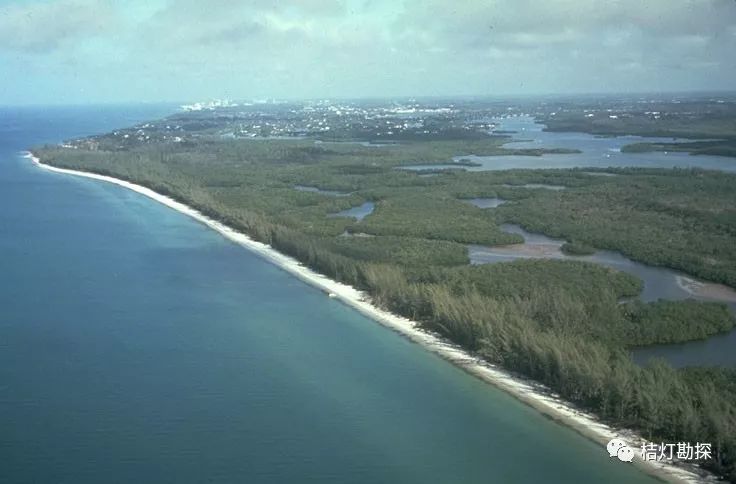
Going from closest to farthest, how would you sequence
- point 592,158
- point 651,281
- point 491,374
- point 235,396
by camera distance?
point 235,396
point 491,374
point 651,281
point 592,158

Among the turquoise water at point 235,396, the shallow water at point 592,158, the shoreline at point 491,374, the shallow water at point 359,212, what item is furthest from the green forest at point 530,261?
the shallow water at point 592,158

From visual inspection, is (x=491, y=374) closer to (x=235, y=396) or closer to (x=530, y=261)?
(x=235, y=396)

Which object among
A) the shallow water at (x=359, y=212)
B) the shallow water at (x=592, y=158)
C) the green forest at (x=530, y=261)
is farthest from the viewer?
the shallow water at (x=592, y=158)

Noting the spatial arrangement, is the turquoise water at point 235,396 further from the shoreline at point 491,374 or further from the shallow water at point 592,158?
the shallow water at point 592,158

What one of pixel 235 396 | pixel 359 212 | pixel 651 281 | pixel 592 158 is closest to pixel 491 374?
pixel 235 396

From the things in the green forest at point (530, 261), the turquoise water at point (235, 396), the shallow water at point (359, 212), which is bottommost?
the turquoise water at point (235, 396)

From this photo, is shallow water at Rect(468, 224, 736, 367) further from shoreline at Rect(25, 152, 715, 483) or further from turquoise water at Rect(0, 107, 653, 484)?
turquoise water at Rect(0, 107, 653, 484)

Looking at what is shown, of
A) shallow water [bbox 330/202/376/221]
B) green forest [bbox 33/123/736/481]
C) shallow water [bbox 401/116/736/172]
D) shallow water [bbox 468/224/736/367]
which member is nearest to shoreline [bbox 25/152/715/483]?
green forest [bbox 33/123/736/481]
